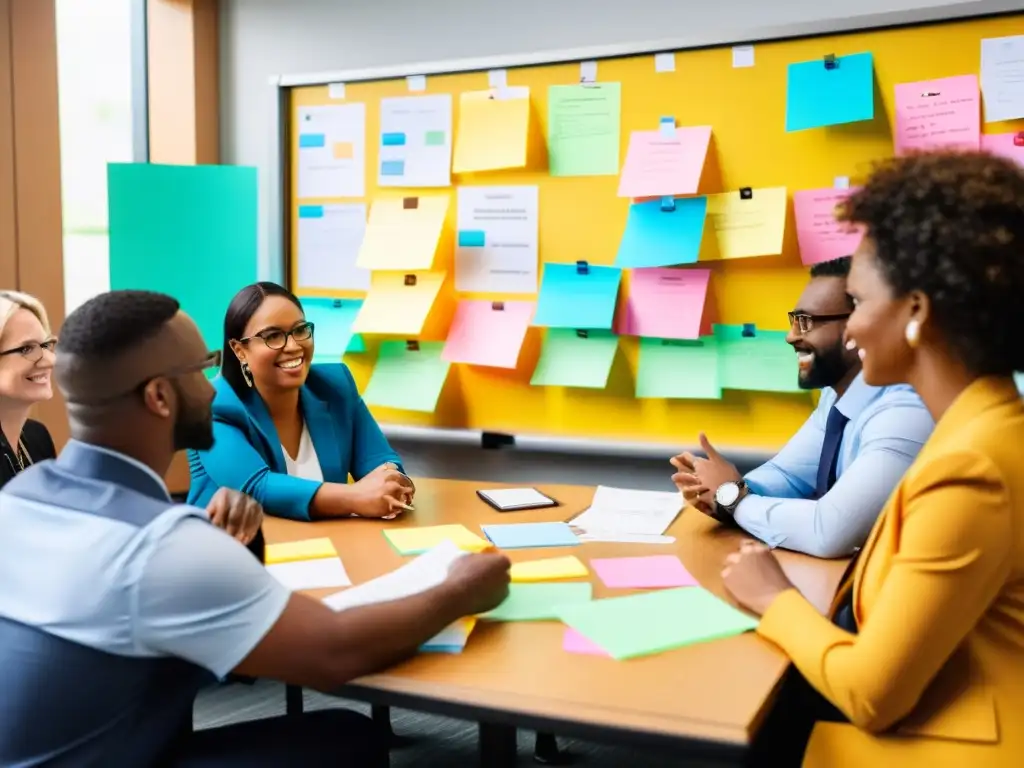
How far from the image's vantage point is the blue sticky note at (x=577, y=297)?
2805 millimetres

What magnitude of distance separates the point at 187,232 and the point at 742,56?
6.09ft

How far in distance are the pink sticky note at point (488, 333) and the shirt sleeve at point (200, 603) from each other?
181cm

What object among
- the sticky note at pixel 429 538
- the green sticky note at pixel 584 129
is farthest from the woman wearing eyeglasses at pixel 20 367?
the green sticky note at pixel 584 129

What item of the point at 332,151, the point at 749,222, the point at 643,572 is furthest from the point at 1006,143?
the point at 332,151

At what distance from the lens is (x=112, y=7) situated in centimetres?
356

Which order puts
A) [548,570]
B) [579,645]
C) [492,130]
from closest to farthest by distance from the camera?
[579,645], [548,570], [492,130]

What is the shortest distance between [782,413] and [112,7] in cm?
284

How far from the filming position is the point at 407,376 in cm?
311

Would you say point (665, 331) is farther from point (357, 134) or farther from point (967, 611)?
point (967, 611)

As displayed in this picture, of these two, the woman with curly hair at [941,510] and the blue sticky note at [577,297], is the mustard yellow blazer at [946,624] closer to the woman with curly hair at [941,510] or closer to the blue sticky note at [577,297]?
the woman with curly hair at [941,510]

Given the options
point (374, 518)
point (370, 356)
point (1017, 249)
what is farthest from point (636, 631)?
point (370, 356)

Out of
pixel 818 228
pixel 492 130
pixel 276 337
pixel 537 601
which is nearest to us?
pixel 537 601

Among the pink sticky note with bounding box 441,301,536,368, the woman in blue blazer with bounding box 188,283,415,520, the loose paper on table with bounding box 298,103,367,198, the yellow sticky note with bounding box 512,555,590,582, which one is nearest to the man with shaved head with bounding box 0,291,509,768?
the yellow sticky note with bounding box 512,555,590,582

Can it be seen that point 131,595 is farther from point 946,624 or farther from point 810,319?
point 810,319
